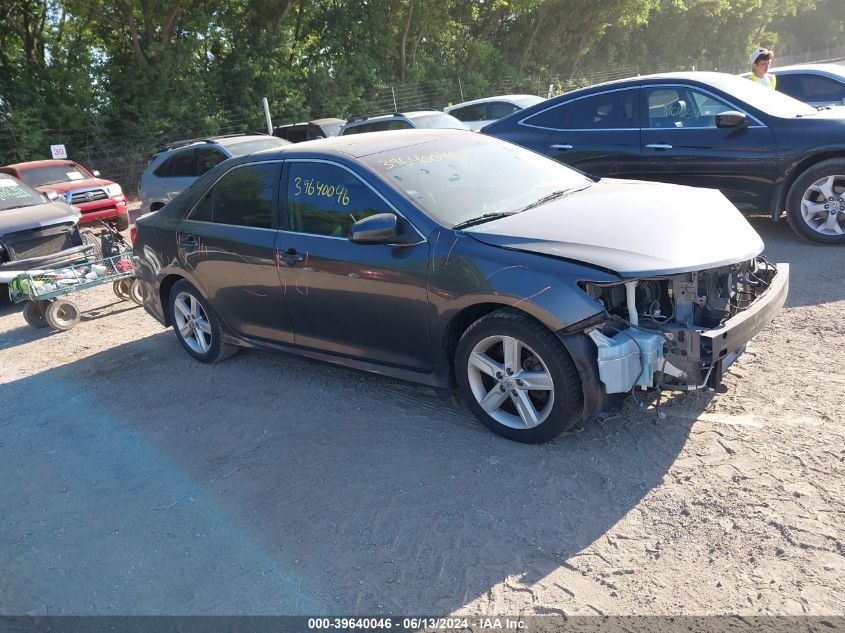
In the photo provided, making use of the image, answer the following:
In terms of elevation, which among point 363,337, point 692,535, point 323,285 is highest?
point 323,285

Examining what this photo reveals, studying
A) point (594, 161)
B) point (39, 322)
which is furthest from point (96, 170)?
point (594, 161)

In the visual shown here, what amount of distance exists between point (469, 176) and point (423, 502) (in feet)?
7.09

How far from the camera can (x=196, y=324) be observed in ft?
20.2

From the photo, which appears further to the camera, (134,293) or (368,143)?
(134,293)

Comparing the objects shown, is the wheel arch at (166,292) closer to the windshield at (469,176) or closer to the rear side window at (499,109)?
the windshield at (469,176)

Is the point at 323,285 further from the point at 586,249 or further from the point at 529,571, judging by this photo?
the point at 529,571

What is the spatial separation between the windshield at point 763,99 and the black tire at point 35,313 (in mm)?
7404

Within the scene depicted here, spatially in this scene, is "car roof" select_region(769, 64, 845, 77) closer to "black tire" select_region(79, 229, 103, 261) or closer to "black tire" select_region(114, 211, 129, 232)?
"black tire" select_region(79, 229, 103, 261)

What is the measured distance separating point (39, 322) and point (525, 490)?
6.50m

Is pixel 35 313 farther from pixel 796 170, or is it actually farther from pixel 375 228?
pixel 796 170

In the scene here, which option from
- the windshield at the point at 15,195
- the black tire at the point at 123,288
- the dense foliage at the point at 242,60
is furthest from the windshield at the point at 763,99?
the dense foliage at the point at 242,60

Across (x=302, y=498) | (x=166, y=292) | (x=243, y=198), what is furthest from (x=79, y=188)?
(x=302, y=498)

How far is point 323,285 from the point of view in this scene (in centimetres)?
482

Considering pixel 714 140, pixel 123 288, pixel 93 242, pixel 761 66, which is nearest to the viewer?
pixel 714 140
